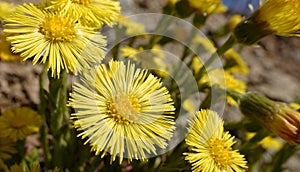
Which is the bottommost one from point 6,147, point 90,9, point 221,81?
point 6,147

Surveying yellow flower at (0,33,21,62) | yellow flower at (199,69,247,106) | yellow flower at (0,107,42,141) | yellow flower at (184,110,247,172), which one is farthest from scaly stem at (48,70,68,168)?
yellow flower at (199,69,247,106)

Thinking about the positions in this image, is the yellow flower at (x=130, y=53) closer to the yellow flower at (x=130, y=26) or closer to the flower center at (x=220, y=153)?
the yellow flower at (x=130, y=26)

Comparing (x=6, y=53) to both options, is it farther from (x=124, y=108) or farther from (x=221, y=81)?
(x=221, y=81)

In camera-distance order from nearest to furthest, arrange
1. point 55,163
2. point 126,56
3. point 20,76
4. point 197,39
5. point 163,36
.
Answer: point 55,163
point 126,56
point 163,36
point 20,76
point 197,39

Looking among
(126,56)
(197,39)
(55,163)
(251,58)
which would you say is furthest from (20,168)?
(251,58)

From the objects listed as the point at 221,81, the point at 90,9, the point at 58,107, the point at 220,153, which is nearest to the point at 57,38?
the point at 90,9

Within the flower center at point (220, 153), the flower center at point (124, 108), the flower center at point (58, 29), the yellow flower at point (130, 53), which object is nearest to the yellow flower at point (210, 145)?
the flower center at point (220, 153)

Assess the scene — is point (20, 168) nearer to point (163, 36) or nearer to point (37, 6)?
point (37, 6)
